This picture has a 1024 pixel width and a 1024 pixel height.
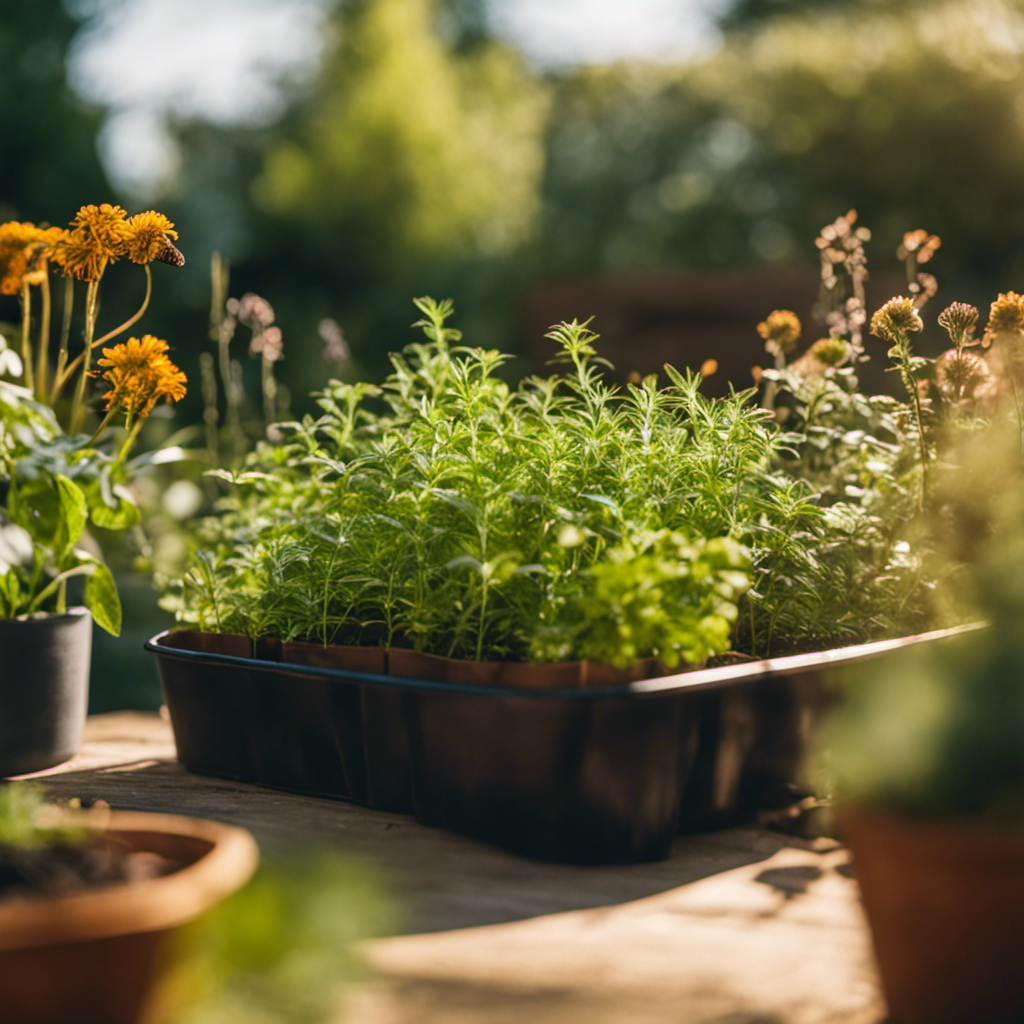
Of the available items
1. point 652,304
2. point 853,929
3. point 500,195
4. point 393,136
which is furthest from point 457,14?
point 853,929

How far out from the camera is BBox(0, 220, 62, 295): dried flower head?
7.34 ft

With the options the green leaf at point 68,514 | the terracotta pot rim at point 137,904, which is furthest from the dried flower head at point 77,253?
the terracotta pot rim at point 137,904

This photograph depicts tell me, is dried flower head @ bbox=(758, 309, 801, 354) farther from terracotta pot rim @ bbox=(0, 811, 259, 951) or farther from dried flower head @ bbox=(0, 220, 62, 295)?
terracotta pot rim @ bbox=(0, 811, 259, 951)

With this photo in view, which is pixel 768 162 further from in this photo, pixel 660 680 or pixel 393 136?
pixel 660 680

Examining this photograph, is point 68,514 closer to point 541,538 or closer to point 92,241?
point 92,241

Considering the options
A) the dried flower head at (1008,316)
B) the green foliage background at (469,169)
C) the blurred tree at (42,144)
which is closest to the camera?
the dried flower head at (1008,316)

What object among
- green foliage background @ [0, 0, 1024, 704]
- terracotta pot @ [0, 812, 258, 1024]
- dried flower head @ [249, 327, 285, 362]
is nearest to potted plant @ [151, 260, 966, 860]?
dried flower head @ [249, 327, 285, 362]

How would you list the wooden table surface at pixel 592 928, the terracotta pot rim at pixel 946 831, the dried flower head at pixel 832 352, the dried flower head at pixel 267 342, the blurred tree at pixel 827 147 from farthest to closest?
the blurred tree at pixel 827 147
the dried flower head at pixel 267 342
the dried flower head at pixel 832 352
the wooden table surface at pixel 592 928
the terracotta pot rim at pixel 946 831

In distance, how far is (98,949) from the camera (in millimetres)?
1003

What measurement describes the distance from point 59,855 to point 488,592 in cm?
102

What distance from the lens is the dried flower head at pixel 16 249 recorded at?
2238 mm

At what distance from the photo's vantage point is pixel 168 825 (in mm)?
1268

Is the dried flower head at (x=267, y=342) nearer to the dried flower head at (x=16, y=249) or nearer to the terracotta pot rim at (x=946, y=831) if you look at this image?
the dried flower head at (x=16, y=249)

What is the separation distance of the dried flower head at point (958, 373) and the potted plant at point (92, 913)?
6.57ft
